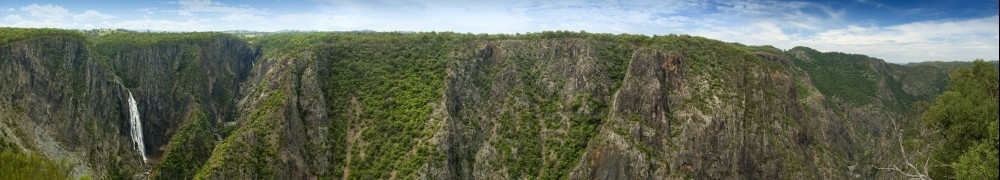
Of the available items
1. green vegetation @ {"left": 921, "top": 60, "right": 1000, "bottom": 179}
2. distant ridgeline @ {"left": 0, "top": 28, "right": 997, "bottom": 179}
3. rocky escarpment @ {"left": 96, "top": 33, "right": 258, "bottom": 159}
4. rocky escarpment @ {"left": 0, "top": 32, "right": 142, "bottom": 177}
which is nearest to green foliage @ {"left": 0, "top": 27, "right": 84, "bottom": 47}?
distant ridgeline @ {"left": 0, "top": 28, "right": 997, "bottom": 179}

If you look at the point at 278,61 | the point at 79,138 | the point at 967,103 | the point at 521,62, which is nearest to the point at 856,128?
the point at 521,62

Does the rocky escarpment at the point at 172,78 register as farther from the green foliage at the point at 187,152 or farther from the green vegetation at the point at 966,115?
the green vegetation at the point at 966,115

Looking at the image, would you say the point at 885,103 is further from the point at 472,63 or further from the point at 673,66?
Answer: the point at 472,63

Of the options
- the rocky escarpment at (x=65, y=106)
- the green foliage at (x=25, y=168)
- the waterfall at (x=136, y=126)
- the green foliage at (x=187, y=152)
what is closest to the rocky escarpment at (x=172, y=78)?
the waterfall at (x=136, y=126)

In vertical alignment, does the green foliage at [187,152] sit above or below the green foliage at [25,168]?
below

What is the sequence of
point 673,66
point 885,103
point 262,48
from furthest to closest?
1. point 885,103
2. point 262,48
3. point 673,66
